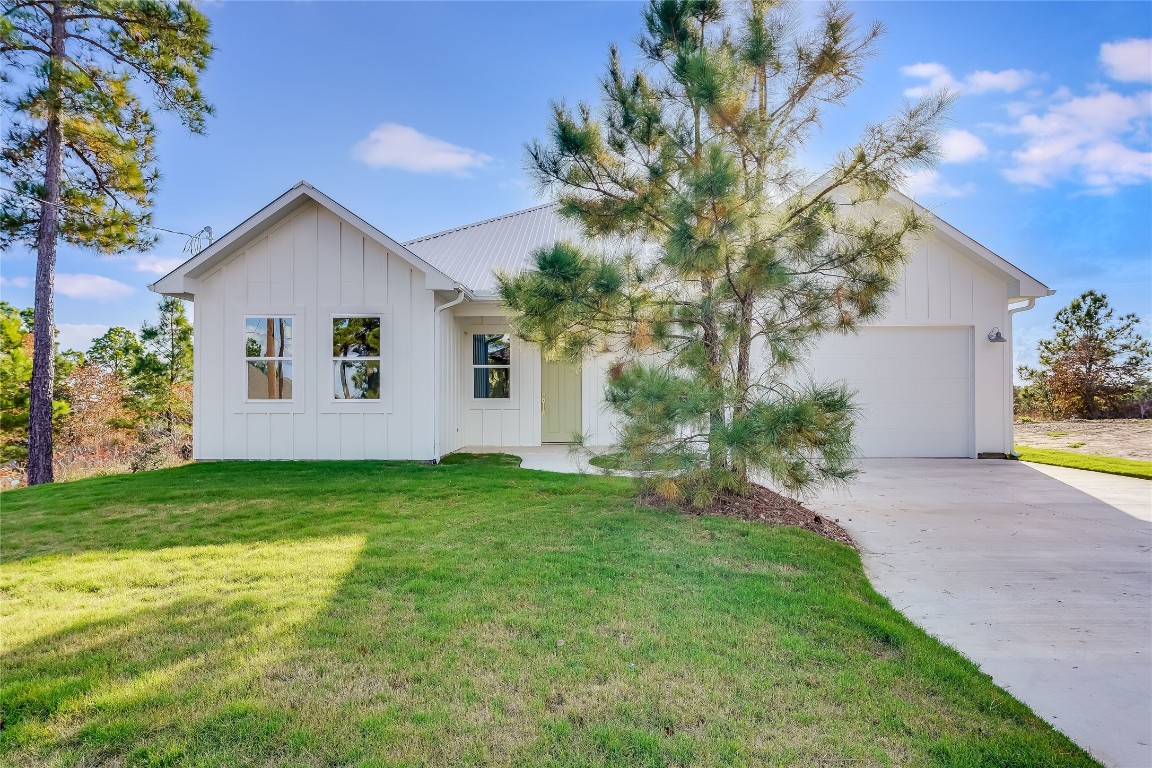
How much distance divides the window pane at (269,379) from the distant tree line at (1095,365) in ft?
67.8

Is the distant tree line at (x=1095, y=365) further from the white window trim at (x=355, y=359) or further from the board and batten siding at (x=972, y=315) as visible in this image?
the white window trim at (x=355, y=359)

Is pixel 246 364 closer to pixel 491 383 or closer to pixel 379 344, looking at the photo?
pixel 379 344

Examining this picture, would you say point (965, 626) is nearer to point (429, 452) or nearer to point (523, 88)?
point (429, 452)

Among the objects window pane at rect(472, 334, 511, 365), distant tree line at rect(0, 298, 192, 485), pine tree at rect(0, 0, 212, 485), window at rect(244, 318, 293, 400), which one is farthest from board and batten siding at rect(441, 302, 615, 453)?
distant tree line at rect(0, 298, 192, 485)

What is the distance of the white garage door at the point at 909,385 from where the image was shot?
10312 mm

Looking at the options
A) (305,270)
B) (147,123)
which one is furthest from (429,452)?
(147,123)

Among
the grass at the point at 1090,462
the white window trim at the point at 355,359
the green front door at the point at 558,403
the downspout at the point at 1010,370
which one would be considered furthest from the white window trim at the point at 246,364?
the grass at the point at 1090,462

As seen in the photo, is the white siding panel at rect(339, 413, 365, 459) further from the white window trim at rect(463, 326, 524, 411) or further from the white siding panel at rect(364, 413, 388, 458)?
the white window trim at rect(463, 326, 524, 411)

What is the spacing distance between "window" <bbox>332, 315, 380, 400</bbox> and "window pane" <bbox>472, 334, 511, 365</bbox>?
2.28 m

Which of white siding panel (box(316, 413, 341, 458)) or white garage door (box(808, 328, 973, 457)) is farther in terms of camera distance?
white garage door (box(808, 328, 973, 457))

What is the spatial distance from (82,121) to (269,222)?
527cm

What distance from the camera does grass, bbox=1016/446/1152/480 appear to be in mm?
8337

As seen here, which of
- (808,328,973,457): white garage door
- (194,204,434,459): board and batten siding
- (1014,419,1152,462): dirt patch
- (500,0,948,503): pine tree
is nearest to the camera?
(500,0,948,503): pine tree

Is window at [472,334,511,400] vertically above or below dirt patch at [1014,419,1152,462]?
above
